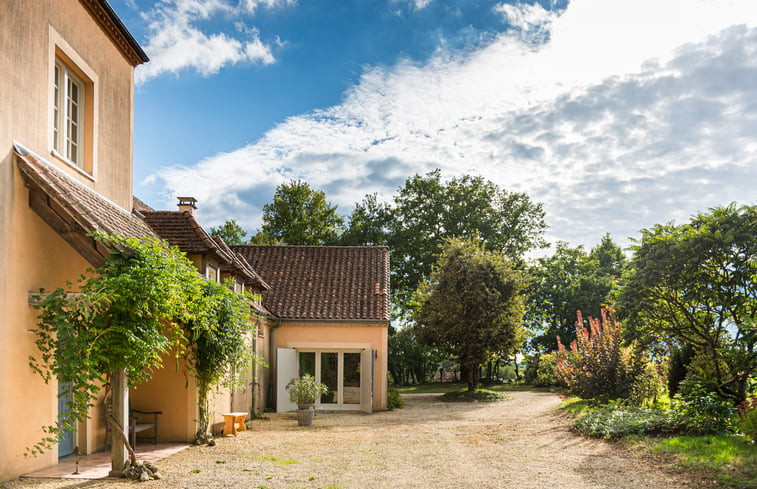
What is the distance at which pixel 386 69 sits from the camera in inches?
587

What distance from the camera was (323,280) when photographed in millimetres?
24688

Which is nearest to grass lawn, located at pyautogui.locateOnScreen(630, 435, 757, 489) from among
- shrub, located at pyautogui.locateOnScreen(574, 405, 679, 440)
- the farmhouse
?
shrub, located at pyautogui.locateOnScreen(574, 405, 679, 440)

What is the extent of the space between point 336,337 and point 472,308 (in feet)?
25.8

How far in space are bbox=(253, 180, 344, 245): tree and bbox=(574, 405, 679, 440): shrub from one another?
29.1 metres

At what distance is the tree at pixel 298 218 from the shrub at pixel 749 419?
32.7 metres

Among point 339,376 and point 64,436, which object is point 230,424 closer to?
point 64,436

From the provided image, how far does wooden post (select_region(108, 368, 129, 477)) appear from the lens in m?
9.18

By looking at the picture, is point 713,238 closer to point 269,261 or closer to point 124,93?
point 124,93

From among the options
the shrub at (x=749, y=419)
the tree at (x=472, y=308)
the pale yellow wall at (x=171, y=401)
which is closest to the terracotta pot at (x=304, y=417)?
the pale yellow wall at (x=171, y=401)

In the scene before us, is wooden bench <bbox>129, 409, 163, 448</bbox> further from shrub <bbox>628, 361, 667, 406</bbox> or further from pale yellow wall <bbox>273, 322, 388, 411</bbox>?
shrub <bbox>628, 361, 667, 406</bbox>

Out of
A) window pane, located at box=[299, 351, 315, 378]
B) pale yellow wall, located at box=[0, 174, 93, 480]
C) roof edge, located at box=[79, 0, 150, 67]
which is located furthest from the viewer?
window pane, located at box=[299, 351, 315, 378]

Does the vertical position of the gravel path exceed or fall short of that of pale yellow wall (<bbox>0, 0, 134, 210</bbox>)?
it falls short

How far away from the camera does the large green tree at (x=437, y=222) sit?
40438 millimetres

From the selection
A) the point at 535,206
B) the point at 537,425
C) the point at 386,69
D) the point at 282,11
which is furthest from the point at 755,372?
the point at 535,206
